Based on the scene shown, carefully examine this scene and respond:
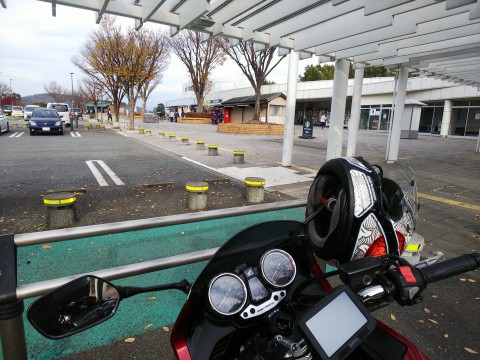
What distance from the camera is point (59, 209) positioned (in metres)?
4.65

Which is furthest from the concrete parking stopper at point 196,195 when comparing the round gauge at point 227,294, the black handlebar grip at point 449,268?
the black handlebar grip at point 449,268

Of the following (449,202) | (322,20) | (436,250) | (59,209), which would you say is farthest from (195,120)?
(436,250)

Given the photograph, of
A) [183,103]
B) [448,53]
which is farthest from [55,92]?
[448,53]

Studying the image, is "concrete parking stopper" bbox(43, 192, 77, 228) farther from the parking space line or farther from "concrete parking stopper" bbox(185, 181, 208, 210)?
the parking space line

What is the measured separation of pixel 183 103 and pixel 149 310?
69.5 metres

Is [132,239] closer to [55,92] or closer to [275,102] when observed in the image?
[275,102]

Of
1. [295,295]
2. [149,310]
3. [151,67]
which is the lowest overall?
[149,310]

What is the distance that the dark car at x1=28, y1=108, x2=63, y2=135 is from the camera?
18641 mm

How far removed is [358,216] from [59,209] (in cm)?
477

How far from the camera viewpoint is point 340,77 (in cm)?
852

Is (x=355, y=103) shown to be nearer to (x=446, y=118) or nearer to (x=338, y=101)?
(x=338, y=101)

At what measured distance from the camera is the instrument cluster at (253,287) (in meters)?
1.17

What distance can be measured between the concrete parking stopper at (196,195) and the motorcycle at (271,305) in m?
4.16

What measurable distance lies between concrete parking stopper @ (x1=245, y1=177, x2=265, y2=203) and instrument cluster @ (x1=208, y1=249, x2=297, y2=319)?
4.68 metres
